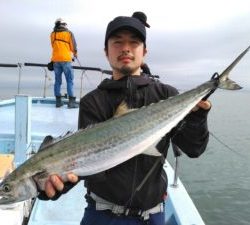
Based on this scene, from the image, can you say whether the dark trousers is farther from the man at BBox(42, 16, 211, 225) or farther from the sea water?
the sea water

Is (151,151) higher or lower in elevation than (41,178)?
higher

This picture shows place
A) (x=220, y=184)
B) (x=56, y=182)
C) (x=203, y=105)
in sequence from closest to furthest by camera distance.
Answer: (x=56, y=182) < (x=203, y=105) < (x=220, y=184)

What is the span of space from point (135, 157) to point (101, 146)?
1.13 ft

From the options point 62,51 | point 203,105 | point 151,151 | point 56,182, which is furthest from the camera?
point 62,51

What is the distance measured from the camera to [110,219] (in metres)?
2.93

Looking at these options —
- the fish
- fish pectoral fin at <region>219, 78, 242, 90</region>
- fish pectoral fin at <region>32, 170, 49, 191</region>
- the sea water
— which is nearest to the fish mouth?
the fish

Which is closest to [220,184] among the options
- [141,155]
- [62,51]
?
[62,51]

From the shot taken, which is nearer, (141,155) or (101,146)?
(101,146)

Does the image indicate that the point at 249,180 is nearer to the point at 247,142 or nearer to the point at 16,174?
the point at 247,142

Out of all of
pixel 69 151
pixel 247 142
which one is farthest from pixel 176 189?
pixel 247 142

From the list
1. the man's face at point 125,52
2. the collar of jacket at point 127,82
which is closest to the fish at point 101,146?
the collar of jacket at point 127,82

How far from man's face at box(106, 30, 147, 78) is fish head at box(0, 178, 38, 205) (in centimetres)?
108

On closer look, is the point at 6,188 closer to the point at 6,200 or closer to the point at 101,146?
the point at 6,200

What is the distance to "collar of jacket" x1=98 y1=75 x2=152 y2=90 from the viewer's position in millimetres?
3037
